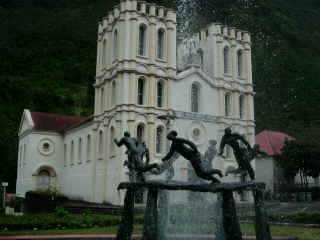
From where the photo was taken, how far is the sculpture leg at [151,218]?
1138cm

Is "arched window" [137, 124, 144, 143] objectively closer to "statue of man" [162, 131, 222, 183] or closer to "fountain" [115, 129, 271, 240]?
"fountain" [115, 129, 271, 240]

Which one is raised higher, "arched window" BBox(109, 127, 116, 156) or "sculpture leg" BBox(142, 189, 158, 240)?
"arched window" BBox(109, 127, 116, 156)

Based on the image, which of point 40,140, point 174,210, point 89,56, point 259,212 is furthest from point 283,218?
point 89,56

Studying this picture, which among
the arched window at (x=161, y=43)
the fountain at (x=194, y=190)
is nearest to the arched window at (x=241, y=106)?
the arched window at (x=161, y=43)

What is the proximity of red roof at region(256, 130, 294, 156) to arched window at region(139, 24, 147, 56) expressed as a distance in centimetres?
2218

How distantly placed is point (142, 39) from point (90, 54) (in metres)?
58.9

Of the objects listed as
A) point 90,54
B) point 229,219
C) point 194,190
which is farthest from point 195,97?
point 90,54

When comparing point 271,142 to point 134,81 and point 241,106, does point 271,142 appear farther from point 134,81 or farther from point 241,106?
point 134,81

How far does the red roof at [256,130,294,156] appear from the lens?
176ft

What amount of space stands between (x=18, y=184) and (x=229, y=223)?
45.4 m

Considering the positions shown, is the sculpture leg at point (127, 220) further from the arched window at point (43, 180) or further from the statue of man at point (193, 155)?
the arched window at point (43, 180)

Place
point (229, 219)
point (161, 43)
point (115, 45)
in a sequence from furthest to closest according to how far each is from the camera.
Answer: point (161, 43), point (115, 45), point (229, 219)

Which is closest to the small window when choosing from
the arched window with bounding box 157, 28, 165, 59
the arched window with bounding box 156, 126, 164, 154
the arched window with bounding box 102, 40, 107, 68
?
the arched window with bounding box 156, 126, 164, 154

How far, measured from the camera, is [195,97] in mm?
41406
